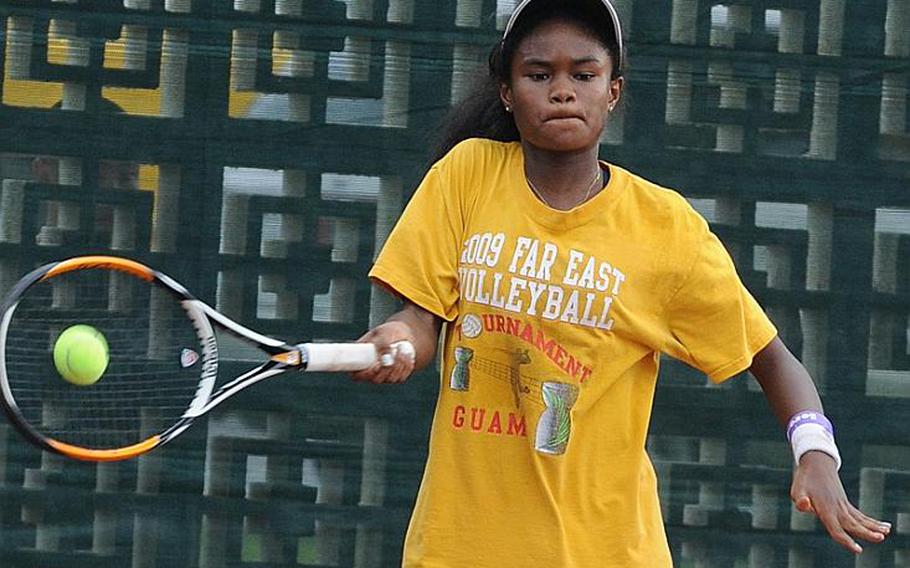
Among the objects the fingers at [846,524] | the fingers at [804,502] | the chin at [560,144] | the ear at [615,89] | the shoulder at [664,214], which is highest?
the ear at [615,89]

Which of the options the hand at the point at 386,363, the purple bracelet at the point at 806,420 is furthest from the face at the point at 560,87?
the purple bracelet at the point at 806,420

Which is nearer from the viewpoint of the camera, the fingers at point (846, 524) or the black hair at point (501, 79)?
the fingers at point (846, 524)

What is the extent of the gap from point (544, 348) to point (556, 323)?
44 mm

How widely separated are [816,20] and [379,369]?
6.02 feet

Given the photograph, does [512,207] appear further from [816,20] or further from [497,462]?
[816,20]

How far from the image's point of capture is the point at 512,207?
2740 mm

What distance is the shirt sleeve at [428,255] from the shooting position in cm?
271

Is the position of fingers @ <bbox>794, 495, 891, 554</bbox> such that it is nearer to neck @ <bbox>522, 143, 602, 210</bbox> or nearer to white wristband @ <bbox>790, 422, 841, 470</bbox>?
white wristband @ <bbox>790, 422, 841, 470</bbox>

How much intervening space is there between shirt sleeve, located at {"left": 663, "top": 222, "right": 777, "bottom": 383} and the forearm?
0.07 metres

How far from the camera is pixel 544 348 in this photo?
269 cm

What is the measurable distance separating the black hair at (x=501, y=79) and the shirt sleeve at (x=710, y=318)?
357 millimetres

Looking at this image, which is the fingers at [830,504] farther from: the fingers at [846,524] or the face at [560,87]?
the face at [560,87]

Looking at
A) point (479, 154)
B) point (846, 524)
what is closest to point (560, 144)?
point (479, 154)

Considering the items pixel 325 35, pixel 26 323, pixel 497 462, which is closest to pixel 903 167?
pixel 325 35
